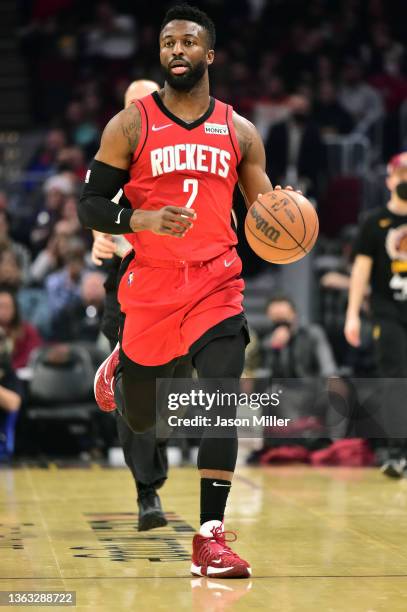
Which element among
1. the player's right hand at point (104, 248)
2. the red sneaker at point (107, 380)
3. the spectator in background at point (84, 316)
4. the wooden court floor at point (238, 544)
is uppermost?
the player's right hand at point (104, 248)

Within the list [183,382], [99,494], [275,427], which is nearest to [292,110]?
[275,427]

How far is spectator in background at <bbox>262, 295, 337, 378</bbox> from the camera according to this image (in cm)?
1121

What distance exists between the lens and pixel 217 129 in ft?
18.0

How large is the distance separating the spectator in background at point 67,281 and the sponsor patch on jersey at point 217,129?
6.79 meters

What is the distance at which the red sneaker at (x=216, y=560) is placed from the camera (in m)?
5.12

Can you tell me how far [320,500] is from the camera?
7914 millimetres

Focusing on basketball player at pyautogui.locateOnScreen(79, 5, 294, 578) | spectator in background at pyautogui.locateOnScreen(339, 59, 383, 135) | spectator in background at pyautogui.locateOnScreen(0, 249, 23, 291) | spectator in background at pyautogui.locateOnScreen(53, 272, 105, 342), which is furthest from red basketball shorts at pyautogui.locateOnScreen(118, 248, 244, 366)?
spectator in background at pyautogui.locateOnScreen(339, 59, 383, 135)

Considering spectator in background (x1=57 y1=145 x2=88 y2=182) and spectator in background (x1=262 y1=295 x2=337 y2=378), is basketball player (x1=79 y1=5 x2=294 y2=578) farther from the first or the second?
spectator in background (x1=57 y1=145 x2=88 y2=182)

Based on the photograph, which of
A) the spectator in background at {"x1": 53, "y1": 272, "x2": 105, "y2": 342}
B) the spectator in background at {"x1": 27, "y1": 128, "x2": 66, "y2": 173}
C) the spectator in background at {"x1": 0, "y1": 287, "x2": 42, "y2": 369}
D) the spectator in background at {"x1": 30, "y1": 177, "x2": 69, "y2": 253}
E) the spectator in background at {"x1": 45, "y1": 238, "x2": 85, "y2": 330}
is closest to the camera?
the spectator in background at {"x1": 0, "y1": 287, "x2": 42, "y2": 369}

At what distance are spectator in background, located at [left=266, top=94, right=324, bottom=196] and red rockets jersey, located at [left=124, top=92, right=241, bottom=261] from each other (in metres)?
9.35

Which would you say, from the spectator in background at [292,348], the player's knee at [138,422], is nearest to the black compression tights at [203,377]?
the player's knee at [138,422]

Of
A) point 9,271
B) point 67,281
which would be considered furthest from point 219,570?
point 67,281

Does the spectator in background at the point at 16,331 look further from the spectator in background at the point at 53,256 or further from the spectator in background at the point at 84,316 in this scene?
the spectator in background at the point at 53,256

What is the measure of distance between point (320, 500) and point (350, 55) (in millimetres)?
12643
